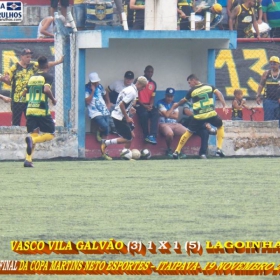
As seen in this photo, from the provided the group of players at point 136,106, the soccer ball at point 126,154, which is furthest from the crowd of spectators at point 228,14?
the soccer ball at point 126,154

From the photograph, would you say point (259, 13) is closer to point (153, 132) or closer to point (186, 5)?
point (186, 5)

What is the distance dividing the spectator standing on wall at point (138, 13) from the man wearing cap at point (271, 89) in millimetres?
2639

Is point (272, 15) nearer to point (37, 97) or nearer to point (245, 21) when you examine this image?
point (245, 21)

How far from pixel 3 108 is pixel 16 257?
1173 centimetres

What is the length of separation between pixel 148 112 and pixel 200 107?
1.22 metres

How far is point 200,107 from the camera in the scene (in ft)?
64.7

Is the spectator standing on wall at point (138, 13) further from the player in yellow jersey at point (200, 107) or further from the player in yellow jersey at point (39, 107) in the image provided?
the player in yellow jersey at point (39, 107)

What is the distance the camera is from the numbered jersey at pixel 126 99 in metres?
19.1

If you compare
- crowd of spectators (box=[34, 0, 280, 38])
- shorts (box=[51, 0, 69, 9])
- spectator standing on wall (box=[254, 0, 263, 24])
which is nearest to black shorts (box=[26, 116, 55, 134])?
crowd of spectators (box=[34, 0, 280, 38])

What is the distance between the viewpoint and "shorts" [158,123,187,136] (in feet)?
67.4

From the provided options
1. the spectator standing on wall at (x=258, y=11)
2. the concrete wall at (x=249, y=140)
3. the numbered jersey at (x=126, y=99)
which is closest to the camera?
the numbered jersey at (x=126, y=99)

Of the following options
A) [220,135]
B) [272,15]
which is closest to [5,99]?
[220,135]

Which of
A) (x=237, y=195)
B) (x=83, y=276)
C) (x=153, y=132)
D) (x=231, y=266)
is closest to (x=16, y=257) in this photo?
(x=83, y=276)

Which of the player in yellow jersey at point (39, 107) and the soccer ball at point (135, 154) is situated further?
the soccer ball at point (135, 154)
